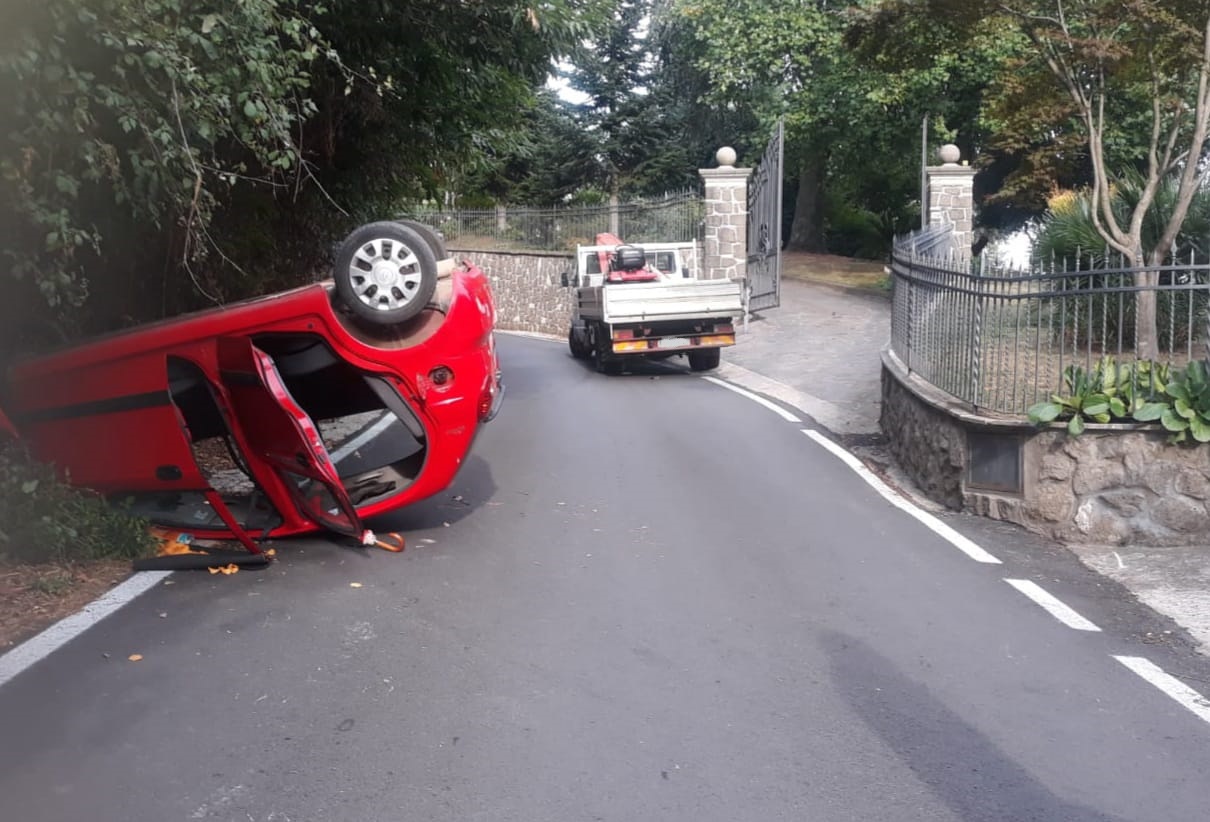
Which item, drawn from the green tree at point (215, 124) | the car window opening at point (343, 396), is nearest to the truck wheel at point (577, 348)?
the green tree at point (215, 124)

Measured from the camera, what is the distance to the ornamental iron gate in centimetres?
2427

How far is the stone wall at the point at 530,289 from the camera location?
→ 31781 mm

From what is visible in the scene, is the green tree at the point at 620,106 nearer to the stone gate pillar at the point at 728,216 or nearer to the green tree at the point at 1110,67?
the stone gate pillar at the point at 728,216

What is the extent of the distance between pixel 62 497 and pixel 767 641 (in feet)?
14.2

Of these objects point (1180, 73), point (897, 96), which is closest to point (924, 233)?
point (1180, 73)

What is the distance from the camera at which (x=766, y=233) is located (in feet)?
83.8

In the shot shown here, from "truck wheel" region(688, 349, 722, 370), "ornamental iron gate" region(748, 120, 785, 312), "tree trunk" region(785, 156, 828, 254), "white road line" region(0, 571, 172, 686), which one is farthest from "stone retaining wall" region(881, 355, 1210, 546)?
"tree trunk" region(785, 156, 828, 254)

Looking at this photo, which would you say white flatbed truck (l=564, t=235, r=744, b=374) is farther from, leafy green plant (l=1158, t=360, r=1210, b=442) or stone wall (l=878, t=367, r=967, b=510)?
leafy green plant (l=1158, t=360, r=1210, b=442)

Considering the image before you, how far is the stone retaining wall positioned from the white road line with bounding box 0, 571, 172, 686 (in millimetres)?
5708

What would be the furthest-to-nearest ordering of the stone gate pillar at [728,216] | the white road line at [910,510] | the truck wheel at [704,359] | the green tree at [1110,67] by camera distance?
the stone gate pillar at [728,216] < the truck wheel at [704,359] < the green tree at [1110,67] < the white road line at [910,510]

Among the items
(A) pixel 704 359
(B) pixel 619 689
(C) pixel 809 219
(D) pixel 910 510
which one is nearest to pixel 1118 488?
(D) pixel 910 510

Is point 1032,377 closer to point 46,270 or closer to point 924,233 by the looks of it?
point 46,270

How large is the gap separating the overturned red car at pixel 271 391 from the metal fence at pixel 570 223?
1592 centimetres

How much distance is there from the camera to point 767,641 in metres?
6.21
